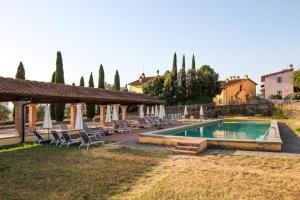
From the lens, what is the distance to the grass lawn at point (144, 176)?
672cm

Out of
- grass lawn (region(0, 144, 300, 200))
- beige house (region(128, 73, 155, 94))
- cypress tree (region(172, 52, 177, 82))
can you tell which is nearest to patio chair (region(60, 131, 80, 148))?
grass lawn (region(0, 144, 300, 200))

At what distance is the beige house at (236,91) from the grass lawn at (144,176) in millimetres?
44079

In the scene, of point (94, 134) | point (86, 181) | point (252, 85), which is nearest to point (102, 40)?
point (94, 134)

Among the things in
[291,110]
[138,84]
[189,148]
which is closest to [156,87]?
[291,110]

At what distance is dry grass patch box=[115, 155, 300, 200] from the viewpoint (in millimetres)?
6648

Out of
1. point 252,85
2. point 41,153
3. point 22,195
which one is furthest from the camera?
point 252,85

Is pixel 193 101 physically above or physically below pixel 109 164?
above

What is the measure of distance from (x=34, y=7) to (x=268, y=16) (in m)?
16.6

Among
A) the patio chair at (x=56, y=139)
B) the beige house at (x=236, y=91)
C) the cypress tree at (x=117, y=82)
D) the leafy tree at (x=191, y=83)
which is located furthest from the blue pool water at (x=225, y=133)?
the beige house at (x=236, y=91)

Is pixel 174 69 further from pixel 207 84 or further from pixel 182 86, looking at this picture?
pixel 207 84

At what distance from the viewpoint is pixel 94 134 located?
16.5 meters

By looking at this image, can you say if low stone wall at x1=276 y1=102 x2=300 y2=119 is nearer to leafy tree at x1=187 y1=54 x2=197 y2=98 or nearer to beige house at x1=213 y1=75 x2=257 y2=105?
leafy tree at x1=187 y1=54 x2=197 y2=98

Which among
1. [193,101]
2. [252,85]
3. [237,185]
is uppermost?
[252,85]

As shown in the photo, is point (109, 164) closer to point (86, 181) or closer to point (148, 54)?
point (86, 181)
